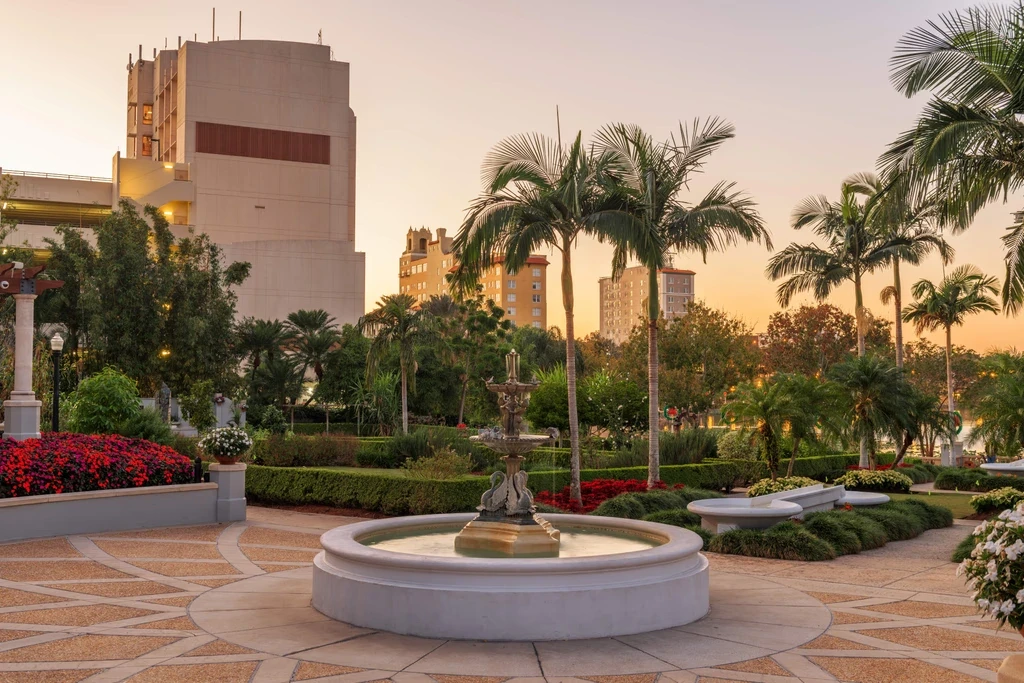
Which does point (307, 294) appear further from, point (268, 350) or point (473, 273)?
point (473, 273)

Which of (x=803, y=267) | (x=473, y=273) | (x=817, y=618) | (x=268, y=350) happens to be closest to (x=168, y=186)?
(x=268, y=350)

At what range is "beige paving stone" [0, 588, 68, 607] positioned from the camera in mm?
9848

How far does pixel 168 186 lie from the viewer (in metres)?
65.7

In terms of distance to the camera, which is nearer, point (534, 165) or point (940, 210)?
point (940, 210)

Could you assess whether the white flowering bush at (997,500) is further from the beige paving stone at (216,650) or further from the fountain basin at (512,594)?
the beige paving stone at (216,650)

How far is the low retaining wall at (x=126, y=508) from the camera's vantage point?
46.8 ft

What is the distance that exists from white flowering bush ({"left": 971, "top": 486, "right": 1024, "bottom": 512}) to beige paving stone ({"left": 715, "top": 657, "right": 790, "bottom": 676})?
1305 cm

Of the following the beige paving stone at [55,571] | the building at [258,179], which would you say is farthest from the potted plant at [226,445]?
the building at [258,179]

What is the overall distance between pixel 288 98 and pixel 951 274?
161 ft

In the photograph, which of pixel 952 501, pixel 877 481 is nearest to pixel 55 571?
pixel 877 481

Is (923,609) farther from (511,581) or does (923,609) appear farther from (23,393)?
(23,393)

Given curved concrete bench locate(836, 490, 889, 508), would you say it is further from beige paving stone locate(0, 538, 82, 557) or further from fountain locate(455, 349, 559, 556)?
beige paving stone locate(0, 538, 82, 557)

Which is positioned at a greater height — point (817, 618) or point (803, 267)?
point (803, 267)

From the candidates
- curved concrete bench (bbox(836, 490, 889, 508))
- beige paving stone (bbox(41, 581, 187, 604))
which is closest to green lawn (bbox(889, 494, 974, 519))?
curved concrete bench (bbox(836, 490, 889, 508))
